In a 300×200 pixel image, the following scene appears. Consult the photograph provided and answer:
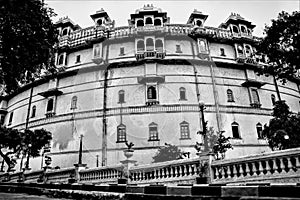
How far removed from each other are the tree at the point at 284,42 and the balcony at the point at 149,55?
11412mm

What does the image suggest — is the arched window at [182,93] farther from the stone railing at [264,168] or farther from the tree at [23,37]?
the stone railing at [264,168]

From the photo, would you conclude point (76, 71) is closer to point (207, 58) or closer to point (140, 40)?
point (140, 40)

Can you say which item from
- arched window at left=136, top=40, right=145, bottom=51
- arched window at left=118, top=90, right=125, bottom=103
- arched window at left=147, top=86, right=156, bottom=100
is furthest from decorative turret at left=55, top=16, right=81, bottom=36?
arched window at left=147, top=86, right=156, bottom=100

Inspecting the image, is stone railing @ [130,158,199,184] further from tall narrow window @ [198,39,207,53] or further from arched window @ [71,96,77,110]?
tall narrow window @ [198,39,207,53]

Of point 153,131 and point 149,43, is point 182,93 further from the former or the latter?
point 149,43

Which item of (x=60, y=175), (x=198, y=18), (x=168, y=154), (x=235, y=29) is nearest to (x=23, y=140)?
(x=60, y=175)

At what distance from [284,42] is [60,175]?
47.4ft

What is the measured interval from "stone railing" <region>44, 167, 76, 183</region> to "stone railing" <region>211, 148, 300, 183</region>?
323 inches

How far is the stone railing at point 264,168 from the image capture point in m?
5.07

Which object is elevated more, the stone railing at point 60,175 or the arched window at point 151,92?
the arched window at point 151,92

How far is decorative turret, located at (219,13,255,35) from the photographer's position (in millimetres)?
26688

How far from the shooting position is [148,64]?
22.5m

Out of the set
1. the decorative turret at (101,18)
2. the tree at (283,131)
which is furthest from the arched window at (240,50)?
the decorative turret at (101,18)

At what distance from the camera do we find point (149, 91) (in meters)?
21.8
